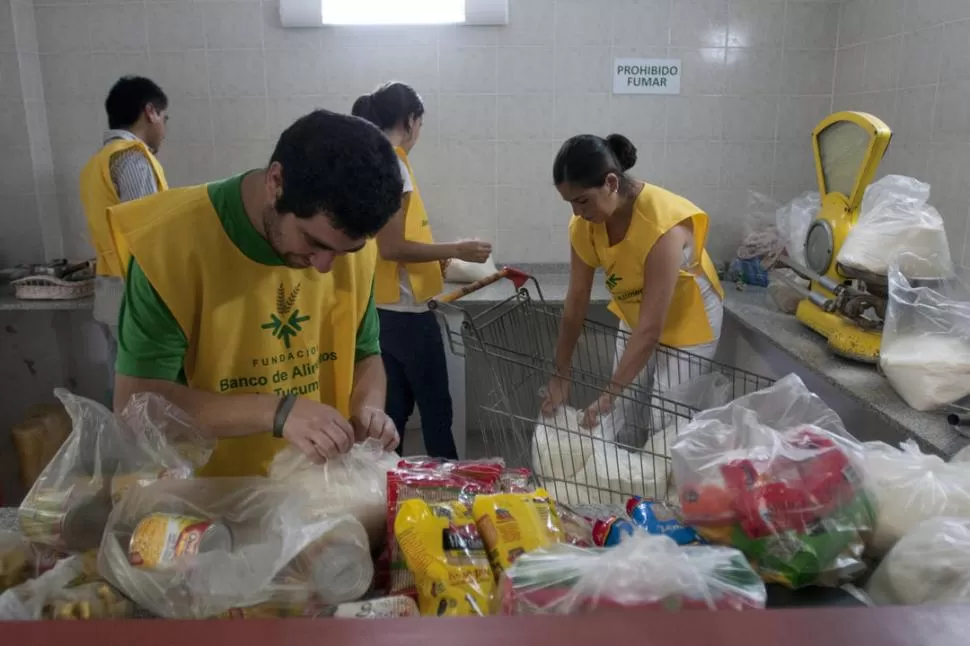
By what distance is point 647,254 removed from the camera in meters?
2.18

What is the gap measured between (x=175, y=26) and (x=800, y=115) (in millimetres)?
2967

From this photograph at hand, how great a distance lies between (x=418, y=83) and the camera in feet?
11.5

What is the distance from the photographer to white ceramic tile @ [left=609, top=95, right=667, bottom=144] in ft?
11.6

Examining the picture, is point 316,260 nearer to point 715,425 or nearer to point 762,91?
point 715,425

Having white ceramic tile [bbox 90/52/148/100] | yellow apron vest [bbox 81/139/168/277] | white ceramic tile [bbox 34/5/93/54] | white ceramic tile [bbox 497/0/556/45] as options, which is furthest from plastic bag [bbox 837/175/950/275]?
white ceramic tile [bbox 34/5/93/54]

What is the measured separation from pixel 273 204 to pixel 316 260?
110mm

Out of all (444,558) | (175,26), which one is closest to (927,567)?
(444,558)

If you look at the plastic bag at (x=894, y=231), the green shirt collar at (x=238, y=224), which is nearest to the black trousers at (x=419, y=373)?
the plastic bag at (x=894, y=231)

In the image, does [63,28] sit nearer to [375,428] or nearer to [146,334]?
[146,334]

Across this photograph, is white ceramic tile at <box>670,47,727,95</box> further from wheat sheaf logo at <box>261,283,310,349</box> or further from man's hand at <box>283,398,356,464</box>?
man's hand at <box>283,398,356,464</box>

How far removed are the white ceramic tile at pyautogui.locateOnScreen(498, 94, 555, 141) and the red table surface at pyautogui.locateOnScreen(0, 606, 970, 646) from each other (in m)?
3.27

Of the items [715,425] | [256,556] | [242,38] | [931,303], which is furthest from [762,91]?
[256,556]

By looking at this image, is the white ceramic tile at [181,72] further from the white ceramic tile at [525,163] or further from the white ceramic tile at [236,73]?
the white ceramic tile at [525,163]

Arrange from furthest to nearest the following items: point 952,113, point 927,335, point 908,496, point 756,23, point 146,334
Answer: point 756,23
point 952,113
point 927,335
point 146,334
point 908,496
